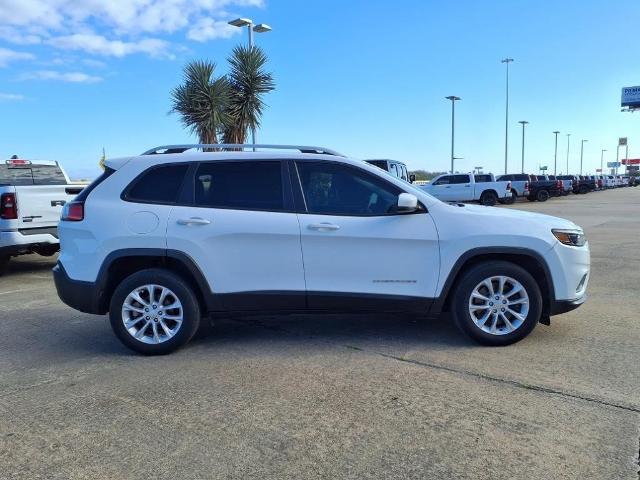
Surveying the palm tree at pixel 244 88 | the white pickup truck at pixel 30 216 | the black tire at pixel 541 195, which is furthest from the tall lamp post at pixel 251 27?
the black tire at pixel 541 195

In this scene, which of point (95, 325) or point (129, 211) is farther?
point (95, 325)

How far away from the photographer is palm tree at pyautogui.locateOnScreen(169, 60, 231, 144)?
19281mm

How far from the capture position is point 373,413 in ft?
11.8

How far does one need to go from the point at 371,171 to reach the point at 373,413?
2.14 m

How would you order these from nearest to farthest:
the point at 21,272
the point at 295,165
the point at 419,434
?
the point at 419,434, the point at 295,165, the point at 21,272

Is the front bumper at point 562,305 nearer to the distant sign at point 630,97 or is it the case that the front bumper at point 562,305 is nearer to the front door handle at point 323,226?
the front door handle at point 323,226

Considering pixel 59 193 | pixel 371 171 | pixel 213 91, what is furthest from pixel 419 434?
pixel 213 91

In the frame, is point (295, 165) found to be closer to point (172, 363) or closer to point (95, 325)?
point (172, 363)

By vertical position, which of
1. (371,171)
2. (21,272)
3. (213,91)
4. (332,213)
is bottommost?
(21,272)

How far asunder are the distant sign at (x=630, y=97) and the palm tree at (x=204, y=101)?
81266 millimetres

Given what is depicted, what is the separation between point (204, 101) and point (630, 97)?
8275cm

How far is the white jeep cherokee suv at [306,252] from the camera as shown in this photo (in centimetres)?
471

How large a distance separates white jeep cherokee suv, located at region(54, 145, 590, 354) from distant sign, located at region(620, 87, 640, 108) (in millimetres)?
91420

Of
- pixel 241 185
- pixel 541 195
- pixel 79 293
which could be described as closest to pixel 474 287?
pixel 241 185
